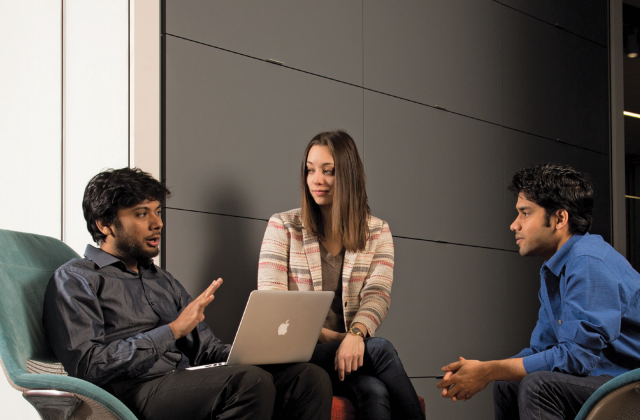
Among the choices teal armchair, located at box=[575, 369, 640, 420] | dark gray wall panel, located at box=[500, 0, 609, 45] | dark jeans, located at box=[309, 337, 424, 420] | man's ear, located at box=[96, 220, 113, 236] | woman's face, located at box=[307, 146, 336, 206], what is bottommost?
dark jeans, located at box=[309, 337, 424, 420]

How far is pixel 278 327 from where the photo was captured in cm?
205

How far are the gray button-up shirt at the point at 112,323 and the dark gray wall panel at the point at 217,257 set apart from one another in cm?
62

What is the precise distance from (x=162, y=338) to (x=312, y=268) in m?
0.93

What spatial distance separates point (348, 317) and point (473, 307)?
1.76 metres

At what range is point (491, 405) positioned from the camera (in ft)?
14.0

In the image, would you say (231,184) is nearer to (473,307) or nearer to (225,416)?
(225,416)

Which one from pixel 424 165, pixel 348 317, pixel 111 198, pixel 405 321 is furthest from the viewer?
pixel 424 165

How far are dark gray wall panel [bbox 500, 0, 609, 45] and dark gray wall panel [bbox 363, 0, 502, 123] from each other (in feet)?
1.34

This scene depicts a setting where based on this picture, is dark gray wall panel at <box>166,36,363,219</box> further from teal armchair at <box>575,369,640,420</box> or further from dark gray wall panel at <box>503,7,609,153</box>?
teal armchair at <box>575,369,640,420</box>

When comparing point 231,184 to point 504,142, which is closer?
point 231,184

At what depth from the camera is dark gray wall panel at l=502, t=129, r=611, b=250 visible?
178 inches

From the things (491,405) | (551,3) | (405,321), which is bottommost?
(491,405)

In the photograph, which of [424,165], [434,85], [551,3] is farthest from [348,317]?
[551,3]

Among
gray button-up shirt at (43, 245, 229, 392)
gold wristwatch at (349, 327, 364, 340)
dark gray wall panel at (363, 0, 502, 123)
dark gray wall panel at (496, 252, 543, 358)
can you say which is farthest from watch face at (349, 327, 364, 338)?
dark gray wall panel at (496, 252, 543, 358)
